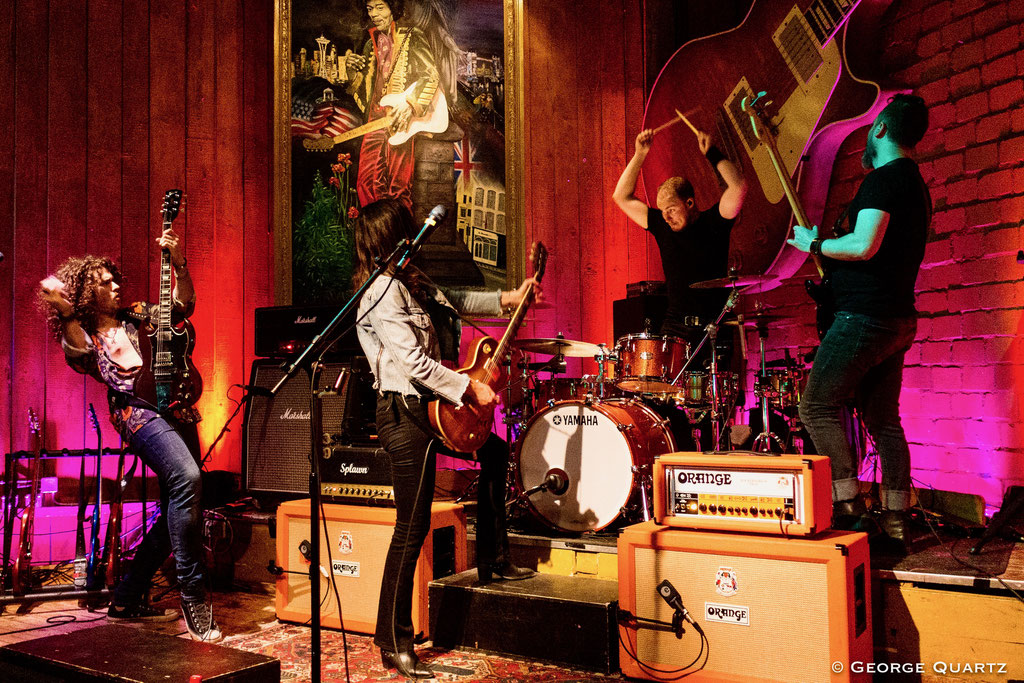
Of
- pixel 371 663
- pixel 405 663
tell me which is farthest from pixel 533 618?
pixel 371 663

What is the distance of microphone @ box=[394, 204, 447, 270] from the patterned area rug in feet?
5.83

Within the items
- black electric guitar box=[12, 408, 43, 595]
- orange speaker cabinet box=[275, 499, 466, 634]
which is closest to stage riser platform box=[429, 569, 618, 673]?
orange speaker cabinet box=[275, 499, 466, 634]

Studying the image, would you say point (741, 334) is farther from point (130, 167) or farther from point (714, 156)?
point (130, 167)

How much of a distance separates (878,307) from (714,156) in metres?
2.90

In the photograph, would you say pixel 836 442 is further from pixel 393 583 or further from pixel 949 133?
pixel 949 133

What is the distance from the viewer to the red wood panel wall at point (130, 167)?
18.2 ft

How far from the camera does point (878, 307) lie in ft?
11.0

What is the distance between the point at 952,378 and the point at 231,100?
5.63 meters

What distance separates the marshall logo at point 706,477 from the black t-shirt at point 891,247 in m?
0.93

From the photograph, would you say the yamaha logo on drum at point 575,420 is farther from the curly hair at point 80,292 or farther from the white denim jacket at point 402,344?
the curly hair at point 80,292

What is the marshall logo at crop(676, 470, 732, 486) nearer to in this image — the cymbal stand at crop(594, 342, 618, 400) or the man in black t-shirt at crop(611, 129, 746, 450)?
the cymbal stand at crop(594, 342, 618, 400)

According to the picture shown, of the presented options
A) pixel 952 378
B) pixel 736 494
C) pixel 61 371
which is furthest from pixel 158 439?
pixel 952 378

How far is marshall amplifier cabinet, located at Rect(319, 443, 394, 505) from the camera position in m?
4.20

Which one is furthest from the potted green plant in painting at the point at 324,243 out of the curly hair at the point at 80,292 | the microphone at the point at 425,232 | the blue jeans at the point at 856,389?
the blue jeans at the point at 856,389
